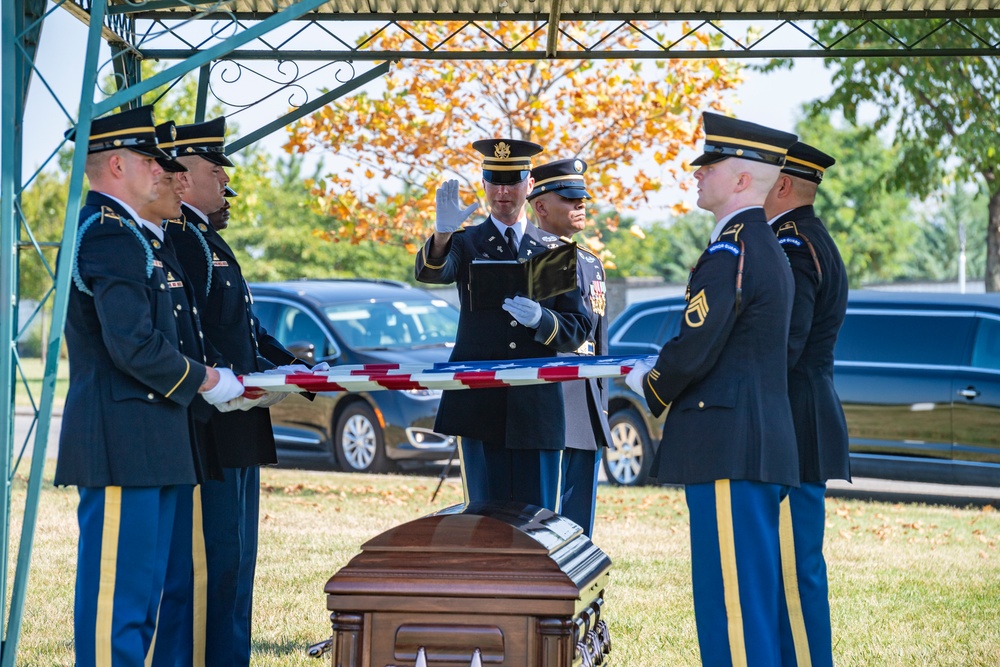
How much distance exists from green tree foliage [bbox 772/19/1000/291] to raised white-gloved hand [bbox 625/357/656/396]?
35.1ft

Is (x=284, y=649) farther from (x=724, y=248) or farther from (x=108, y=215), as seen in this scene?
(x=724, y=248)

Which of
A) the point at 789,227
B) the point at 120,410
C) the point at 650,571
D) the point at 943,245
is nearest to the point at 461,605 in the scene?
the point at 120,410

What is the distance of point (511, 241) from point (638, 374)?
127 centimetres

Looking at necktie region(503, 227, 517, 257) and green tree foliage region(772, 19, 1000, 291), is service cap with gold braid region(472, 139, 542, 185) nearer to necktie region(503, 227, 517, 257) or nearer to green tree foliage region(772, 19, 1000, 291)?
necktie region(503, 227, 517, 257)

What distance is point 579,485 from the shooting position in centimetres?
537

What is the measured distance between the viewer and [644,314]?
40.6 feet

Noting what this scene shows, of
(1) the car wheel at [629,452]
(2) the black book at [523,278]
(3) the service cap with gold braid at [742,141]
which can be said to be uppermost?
(3) the service cap with gold braid at [742,141]

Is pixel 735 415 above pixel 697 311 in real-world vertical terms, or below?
below

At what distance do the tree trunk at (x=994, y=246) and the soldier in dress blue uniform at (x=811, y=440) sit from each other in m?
12.6

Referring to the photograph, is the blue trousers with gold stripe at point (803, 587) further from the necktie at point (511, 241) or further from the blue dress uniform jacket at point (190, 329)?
the blue dress uniform jacket at point (190, 329)

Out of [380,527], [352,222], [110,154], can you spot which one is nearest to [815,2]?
[110,154]

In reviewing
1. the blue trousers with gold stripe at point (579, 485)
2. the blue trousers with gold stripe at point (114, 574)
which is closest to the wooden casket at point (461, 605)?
the blue trousers with gold stripe at point (114, 574)

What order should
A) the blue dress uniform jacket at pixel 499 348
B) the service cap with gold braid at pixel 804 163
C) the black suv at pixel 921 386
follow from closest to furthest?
the service cap with gold braid at pixel 804 163
the blue dress uniform jacket at pixel 499 348
the black suv at pixel 921 386

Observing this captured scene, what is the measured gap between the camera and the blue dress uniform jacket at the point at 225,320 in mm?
4504
